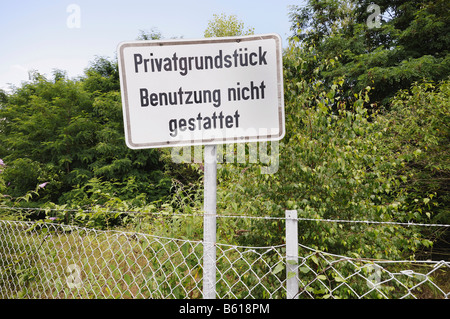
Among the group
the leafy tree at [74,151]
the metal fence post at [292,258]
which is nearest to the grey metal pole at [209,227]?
the metal fence post at [292,258]

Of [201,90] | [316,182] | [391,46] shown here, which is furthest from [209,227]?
[391,46]

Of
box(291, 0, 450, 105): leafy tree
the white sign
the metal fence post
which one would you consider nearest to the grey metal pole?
the white sign

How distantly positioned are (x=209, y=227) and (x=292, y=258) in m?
0.36

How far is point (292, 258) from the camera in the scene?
3.83 ft

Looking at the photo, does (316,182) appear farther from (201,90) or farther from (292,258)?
(201,90)

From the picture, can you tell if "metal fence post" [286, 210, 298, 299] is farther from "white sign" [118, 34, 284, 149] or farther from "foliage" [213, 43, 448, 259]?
"foliage" [213, 43, 448, 259]

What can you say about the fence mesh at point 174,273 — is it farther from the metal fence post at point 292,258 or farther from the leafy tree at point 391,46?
the leafy tree at point 391,46

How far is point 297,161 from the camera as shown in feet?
7.94

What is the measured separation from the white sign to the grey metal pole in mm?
87

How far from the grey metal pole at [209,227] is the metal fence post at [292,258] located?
307 mm

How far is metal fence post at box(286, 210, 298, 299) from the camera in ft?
3.79

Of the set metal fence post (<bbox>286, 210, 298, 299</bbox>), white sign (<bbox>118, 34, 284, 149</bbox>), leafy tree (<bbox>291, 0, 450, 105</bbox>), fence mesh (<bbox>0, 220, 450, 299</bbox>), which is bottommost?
fence mesh (<bbox>0, 220, 450, 299</bbox>)

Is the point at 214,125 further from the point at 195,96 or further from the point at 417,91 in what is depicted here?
the point at 417,91
